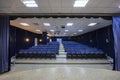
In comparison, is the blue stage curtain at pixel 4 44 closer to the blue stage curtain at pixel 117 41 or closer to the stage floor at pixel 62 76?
the stage floor at pixel 62 76

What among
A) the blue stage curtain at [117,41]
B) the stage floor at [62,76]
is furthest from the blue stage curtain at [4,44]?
the blue stage curtain at [117,41]

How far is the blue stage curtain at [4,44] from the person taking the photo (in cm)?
827

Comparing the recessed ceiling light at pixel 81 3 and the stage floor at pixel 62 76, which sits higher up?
the recessed ceiling light at pixel 81 3

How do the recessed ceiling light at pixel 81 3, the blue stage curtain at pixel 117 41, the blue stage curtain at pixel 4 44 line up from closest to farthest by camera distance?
the recessed ceiling light at pixel 81 3, the blue stage curtain at pixel 4 44, the blue stage curtain at pixel 117 41

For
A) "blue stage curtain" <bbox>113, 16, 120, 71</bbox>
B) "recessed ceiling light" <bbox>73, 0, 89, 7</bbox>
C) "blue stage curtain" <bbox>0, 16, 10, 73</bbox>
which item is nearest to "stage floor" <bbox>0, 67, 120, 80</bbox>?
"blue stage curtain" <bbox>0, 16, 10, 73</bbox>

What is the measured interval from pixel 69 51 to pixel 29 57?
371 centimetres

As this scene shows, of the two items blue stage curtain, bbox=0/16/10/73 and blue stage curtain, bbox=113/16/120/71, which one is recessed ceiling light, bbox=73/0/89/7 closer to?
blue stage curtain, bbox=113/16/120/71

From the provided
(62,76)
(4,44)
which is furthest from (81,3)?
(4,44)

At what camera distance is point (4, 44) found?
331 inches

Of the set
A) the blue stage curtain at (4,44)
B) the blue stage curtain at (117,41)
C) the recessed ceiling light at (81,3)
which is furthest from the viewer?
the blue stage curtain at (117,41)

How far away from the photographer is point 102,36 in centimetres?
1673

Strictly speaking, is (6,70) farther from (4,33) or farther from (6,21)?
(6,21)

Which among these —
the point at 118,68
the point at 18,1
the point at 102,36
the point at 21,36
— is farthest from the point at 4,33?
the point at 102,36

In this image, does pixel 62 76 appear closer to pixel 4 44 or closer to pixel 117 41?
pixel 4 44
